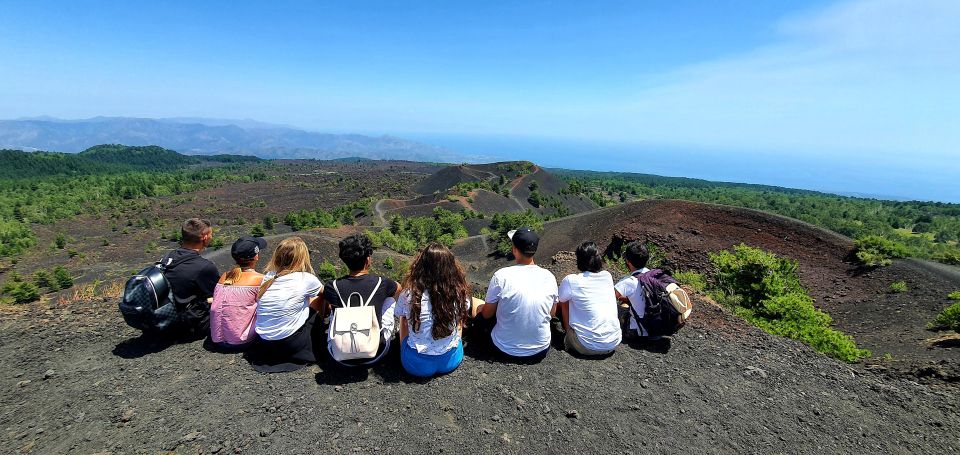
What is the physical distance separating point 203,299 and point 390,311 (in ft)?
8.76

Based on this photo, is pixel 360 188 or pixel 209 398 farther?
pixel 360 188

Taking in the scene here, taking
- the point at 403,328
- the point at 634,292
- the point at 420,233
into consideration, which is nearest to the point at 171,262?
the point at 403,328

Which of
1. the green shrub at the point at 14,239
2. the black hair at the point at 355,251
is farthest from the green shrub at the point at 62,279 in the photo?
the black hair at the point at 355,251

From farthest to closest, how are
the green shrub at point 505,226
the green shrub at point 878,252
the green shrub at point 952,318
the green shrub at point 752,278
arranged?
the green shrub at point 505,226, the green shrub at point 878,252, the green shrub at point 752,278, the green shrub at point 952,318

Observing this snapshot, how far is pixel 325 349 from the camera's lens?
493cm

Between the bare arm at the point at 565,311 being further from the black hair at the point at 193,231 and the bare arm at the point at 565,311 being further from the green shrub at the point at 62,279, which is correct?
the green shrub at the point at 62,279

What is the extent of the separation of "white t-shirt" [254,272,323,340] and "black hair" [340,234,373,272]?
571 millimetres

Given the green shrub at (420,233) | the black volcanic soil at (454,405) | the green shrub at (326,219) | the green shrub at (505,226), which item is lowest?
Answer: the green shrub at (326,219)

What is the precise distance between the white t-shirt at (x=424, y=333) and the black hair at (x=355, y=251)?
2.01ft

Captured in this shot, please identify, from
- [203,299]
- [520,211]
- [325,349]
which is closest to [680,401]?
[325,349]

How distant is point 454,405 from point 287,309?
2.15 metres

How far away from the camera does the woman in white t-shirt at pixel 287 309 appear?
14.5ft

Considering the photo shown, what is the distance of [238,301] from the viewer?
186 inches

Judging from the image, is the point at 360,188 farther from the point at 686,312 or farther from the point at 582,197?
the point at 686,312
